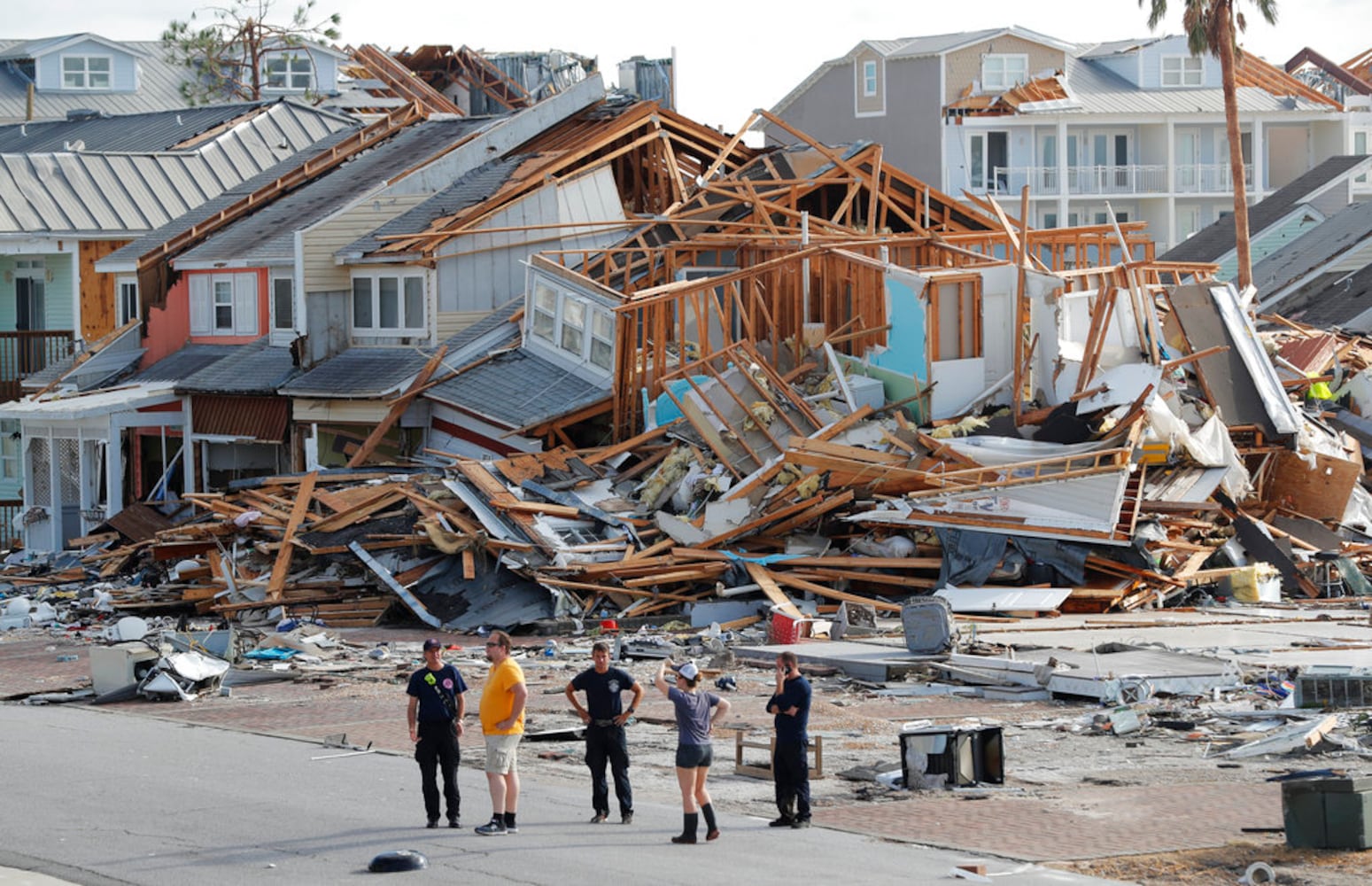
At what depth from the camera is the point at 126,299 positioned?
40.1 m

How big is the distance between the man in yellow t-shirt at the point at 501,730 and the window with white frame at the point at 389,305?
21.3m

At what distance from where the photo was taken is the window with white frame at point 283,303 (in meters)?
35.1

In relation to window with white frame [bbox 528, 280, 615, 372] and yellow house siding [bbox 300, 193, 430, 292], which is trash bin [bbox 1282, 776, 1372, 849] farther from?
yellow house siding [bbox 300, 193, 430, 292]


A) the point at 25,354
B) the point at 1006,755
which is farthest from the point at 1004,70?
the point at 1006,755

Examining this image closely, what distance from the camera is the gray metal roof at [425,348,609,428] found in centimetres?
2928

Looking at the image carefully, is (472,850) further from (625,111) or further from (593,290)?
(625,111)

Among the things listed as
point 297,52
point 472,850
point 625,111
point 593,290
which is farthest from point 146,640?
point 297,52

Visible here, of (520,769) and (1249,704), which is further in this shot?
(1249,704)

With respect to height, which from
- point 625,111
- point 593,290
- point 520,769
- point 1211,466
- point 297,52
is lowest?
point 520,769

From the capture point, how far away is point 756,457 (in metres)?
25.8

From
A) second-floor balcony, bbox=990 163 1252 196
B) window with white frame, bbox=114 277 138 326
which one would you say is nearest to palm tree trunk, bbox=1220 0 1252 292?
second-floor balcony, bbox=990 163 1252 196

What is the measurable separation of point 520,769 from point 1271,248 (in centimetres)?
4807

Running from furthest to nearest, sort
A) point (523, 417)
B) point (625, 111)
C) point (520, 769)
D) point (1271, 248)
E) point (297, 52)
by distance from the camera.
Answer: point (297, 52) → point (1271, 248) → point (625, 111) → point (523, 417) → point (520, 769)

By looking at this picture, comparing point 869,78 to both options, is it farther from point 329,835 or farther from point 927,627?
point 329,835
